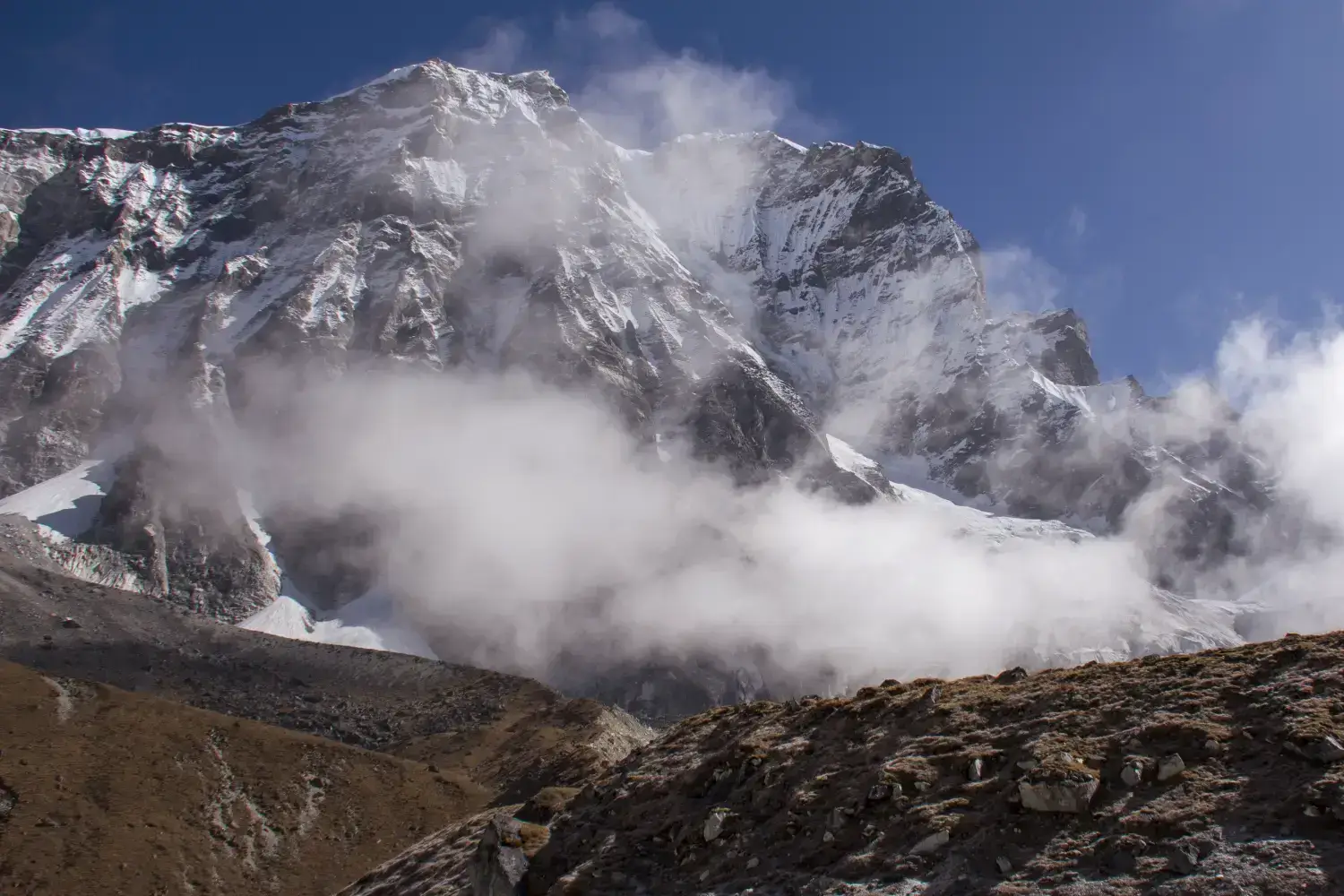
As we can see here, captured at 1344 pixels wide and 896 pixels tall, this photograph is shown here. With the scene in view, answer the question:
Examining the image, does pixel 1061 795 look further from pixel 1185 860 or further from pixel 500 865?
pixel 500 865

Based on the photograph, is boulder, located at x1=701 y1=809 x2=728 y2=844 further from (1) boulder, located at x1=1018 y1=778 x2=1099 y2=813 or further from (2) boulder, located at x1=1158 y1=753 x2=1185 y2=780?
(2) boulder, located at x1=1158 y1=753 x2=1185 y2=780

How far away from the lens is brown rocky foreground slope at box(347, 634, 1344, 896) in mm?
19594

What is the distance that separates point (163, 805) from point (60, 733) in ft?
54.3

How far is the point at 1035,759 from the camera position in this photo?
2377cm

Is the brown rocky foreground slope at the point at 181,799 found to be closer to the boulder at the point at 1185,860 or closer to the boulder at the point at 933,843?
the boulder at the point at 933,843

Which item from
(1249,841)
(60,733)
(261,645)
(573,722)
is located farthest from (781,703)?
(261,645)

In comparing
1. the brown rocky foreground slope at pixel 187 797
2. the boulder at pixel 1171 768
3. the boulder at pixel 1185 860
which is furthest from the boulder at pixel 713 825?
the brown rocky foreground slope at pixel 187 797

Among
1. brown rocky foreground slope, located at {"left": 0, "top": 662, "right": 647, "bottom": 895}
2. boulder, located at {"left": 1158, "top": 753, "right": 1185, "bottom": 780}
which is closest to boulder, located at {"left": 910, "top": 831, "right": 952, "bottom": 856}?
boulder, located at {"left": 1158, "top": 753, "right": 1185, "bottom": 780}

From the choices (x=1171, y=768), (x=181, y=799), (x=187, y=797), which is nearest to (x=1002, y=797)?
(x=1171, y=768)

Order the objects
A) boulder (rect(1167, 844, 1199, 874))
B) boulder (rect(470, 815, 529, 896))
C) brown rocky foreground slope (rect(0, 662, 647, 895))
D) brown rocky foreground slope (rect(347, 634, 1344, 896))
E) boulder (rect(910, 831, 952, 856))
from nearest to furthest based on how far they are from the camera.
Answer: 1. boulder (rect(1167, 844, 1199, 874))
2. brown rocky foreground slope (rect(347, 634, 1344, 896))
3. boulder (rect(910, 831, 952, 856))
4. boulder (rect(470, 815, 529, 896))
5. brown rocky foreground slope (rect(0, 662, 647, 895))

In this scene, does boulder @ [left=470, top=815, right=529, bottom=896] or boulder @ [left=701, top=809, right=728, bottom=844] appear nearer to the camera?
boulder @ [left=701, top=809, right=728, bottom=844]

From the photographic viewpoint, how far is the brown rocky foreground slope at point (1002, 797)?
1959 centimetres

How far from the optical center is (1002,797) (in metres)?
23.1

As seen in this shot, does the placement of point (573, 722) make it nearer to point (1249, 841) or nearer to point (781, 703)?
point (781, 703)
